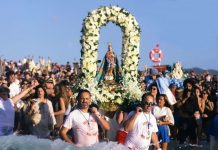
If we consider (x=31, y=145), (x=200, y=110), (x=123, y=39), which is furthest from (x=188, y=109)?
(x=31, y=145)

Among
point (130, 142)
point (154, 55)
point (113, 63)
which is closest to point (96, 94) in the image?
point (113, 63)

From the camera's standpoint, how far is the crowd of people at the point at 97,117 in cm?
747

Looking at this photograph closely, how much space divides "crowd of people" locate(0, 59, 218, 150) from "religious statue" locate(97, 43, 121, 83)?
2.20m

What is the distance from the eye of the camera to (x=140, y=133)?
327 inches

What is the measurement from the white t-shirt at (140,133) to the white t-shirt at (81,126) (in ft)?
3.41

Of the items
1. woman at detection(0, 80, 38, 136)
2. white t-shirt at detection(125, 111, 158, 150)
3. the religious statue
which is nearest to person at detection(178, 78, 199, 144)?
the religious statue

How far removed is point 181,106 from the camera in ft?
47.4

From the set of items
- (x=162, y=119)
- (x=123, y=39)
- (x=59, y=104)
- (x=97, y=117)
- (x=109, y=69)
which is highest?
(x=123, y=39)

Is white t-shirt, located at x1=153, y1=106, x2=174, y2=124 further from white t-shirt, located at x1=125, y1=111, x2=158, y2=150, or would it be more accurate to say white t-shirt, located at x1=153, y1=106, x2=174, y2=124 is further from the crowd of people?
white t-shirt, located at x1=125, y1=111, x2=158, y2=150

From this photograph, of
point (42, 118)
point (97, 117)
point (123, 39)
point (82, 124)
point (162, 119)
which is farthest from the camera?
point (123, 39)

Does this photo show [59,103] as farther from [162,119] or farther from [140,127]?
[140,127]

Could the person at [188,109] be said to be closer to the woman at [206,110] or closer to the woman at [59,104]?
the woman at [206,110]

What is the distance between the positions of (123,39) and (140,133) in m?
9.94

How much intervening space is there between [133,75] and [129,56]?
630mm
